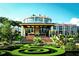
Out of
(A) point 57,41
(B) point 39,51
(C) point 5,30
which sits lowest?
(B) point 39,51

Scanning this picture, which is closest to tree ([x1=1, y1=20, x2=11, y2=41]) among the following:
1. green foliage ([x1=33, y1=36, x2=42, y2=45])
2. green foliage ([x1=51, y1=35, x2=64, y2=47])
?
green foliage ([x1=33, y1=36, x2=42, y2=45])

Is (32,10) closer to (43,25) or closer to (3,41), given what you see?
(43,25)

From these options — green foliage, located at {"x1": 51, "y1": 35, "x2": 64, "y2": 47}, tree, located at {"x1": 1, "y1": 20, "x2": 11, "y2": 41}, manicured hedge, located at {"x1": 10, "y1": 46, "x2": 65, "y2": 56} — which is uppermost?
tree, located at {"x1": 1, "y1": 20, "x2": 11, "y2": 41}

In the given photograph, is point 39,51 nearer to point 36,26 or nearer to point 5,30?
point 36,26

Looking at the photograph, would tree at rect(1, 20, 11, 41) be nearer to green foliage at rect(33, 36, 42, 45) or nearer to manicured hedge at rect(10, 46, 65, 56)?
manicured hedge at rect(10, 46, 65, 56)

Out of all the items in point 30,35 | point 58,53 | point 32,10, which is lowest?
point 58,53

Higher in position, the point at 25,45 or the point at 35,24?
the point at 35,24

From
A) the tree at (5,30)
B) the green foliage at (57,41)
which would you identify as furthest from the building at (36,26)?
the tree at (5,30)

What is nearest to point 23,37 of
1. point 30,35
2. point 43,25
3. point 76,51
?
point 30,35

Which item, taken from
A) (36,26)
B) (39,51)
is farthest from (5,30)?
(39,51)
